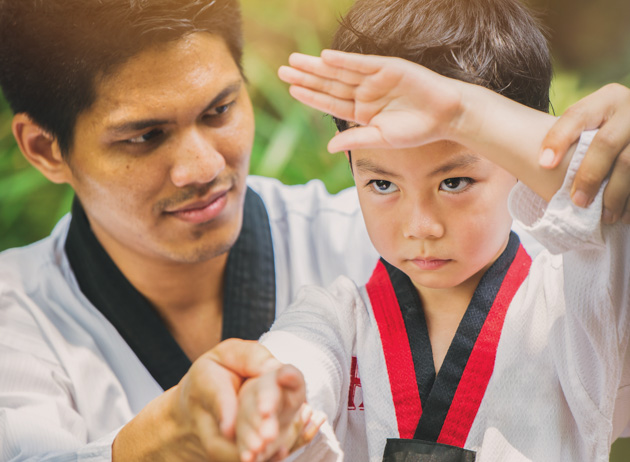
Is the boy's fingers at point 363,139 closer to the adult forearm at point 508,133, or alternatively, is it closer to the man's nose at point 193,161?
the adult forearm at point 508,133

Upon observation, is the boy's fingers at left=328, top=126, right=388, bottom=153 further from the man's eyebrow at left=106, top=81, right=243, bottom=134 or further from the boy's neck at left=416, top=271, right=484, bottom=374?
the man's eyebrow at left=106, top=81, right=243, bottom=134

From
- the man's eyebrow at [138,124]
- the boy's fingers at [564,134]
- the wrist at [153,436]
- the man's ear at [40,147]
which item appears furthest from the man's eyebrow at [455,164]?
the man's ear at [40,147]

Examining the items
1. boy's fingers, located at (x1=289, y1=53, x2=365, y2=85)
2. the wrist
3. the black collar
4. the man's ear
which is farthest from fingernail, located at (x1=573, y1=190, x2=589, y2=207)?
the man's ear

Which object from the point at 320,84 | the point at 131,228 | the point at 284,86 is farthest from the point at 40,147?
the point at 320,84

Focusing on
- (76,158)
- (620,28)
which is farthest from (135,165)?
(620,28)

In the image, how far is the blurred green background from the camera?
1.09m

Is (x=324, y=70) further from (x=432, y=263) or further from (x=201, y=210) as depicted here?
(x=201, y=210)

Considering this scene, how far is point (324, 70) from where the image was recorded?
705 mm

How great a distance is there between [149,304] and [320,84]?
69cm

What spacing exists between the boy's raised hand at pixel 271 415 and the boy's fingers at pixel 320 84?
0.29 meters

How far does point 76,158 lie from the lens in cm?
113

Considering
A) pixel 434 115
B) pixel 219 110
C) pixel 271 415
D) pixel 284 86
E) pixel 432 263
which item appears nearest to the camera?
pixel 271 415

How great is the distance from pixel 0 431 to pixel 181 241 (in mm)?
397

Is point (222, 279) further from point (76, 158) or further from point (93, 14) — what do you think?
point (93, 14)
